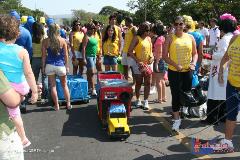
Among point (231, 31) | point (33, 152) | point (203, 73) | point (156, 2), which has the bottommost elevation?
point (33, 152)

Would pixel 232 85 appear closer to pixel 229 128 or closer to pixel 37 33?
pixel 229 128

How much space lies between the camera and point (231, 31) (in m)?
6.14

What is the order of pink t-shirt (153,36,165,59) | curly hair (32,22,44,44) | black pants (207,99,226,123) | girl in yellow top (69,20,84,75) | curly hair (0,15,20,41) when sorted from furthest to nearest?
girl in yellow top (69,20,84,75) < curly hair (32,22,44,44) < pink t-shirt (153,36,165,59) < black pants (207,99,226,123) < curly hair (0,15,20,41)

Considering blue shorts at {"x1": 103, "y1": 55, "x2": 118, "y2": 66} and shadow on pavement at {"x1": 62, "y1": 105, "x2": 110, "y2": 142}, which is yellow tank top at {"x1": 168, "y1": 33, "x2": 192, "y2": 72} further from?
blue shorts at {"x1": 103, "y1": 55, "x2": 118, "y2": 66}

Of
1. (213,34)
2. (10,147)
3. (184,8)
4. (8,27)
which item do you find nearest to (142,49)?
(8,27)

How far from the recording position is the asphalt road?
536cm

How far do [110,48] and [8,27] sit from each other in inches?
242

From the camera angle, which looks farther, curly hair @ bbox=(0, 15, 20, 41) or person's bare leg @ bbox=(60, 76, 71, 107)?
person's bare leg @ bbox=(60, 76, 71, 107)

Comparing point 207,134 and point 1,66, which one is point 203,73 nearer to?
point 207,134

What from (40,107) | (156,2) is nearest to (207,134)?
(40,107)

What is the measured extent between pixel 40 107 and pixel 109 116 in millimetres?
2728

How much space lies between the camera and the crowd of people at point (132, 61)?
143 inches

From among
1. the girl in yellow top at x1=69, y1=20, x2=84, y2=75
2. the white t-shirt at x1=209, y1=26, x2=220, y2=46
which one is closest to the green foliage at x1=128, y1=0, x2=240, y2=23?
the white t-shirt at x1=209, y1=26, x2=220, y2=46

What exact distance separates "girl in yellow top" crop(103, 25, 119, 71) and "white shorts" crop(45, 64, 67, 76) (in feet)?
6.68
